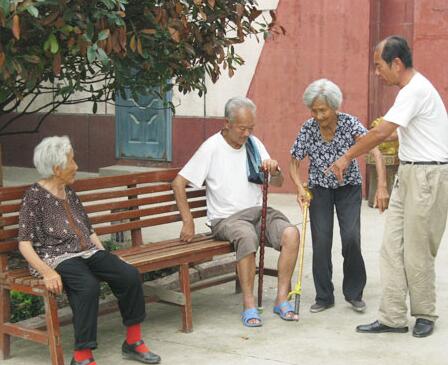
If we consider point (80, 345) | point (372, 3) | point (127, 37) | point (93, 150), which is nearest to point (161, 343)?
point (80, 345)

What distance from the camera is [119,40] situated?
5.09 metres

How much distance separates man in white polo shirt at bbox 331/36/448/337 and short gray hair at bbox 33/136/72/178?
5.13 feet

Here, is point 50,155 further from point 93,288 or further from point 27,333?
point 27,333

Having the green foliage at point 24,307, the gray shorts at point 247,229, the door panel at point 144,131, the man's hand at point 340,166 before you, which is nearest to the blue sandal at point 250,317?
the gray shorts at point 247,229

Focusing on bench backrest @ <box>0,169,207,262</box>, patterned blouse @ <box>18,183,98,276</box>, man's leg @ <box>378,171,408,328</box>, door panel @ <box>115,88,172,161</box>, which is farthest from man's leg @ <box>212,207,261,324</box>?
door panel @ <box>115,88,172,161</box>

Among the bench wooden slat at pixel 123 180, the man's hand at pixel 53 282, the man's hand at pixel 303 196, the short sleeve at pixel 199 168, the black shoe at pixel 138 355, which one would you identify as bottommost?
the black shoe at pixel 138 355

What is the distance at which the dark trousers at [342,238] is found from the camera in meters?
6.12

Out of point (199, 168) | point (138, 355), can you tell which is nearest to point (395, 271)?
point (199, 168)

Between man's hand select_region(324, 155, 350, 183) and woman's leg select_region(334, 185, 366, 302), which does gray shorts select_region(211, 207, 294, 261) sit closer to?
woman's leg select_region(334, 185, 366, 302)

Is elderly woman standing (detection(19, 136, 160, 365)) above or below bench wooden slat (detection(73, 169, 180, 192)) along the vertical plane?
below

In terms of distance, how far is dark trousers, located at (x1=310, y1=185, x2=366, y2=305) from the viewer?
612cm

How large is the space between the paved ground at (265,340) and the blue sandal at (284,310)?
0.13 ft

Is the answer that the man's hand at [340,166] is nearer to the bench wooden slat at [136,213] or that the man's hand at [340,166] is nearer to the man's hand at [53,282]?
the bench wooden slat at [136,213]

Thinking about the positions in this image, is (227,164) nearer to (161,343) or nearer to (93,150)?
(161,343)
